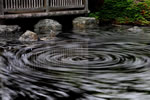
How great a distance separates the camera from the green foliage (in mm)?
16453

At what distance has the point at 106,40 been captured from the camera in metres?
11.7

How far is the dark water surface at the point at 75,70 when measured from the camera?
5.57 m

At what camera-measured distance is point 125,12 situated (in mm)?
16828

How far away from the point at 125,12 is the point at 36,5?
16.6ft

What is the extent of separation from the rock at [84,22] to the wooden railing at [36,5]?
70 cm

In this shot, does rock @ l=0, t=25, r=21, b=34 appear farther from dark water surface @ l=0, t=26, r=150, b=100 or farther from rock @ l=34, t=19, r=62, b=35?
dark water surface @ l=0, t=26, r=150, b=100

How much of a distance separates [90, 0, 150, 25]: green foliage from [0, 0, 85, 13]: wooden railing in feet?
4.82

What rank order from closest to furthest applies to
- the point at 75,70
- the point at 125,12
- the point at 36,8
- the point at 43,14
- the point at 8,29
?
the point at 75,70 < the point at 8,29 < the point at 36,8 < the point at 43,14 < the point at 125,12

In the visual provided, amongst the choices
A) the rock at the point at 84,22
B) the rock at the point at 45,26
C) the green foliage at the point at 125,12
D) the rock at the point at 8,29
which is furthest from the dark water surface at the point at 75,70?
the green foliage at the point at 125,12

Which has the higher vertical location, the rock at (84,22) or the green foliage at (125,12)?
the green foliage at (125,12)

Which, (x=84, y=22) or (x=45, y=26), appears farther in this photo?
(x=84, y=22)

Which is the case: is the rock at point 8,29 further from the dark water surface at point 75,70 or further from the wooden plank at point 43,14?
the dark water surface at point 75,70

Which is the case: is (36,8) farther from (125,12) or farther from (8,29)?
(125,12)

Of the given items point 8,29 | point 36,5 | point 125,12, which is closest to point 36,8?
point 36,5
